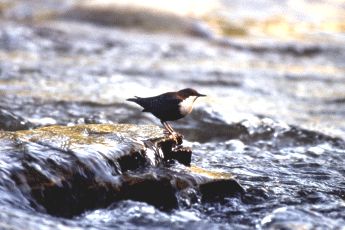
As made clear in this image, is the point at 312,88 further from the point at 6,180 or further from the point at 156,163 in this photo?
the point at 6,180

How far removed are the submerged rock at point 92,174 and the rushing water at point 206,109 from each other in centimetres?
3

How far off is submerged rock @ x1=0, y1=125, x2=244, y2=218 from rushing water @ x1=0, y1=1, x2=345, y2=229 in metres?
0.03

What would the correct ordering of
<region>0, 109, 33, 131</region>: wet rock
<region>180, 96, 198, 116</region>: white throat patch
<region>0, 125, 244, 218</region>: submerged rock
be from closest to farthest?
<region>0, 125, 244, 218</region>: submerged rock, <region>180, 96, 198, 116</region>: white throat patch, <region>0, 109, 33, 131</region>: wet rock

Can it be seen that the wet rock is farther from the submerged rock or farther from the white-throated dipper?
the white-throated dipper

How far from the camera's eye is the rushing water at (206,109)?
9.25 ft

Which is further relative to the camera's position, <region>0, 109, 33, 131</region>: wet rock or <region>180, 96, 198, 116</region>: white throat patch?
<region>0, 109, 33, 131</region>: wet rock

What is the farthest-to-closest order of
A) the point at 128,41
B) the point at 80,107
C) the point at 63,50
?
the point at 128,41
the point at 63,50
the point at 80,107

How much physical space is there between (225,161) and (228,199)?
1119 mm

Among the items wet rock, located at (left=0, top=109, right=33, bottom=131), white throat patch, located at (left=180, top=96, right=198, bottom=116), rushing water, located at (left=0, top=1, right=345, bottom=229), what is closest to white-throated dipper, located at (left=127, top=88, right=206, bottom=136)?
white throat patch, located at (left=180, top=96, right=198, bottom=116)

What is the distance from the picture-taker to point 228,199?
3107mm

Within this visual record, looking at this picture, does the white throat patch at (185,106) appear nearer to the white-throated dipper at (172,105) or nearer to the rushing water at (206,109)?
the white-throated dipper at (172,105)

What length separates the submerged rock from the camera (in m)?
2.75

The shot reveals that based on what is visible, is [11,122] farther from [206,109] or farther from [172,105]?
[206,109]

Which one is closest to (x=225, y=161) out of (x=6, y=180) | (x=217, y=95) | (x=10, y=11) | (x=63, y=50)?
(x=6, y=180)
